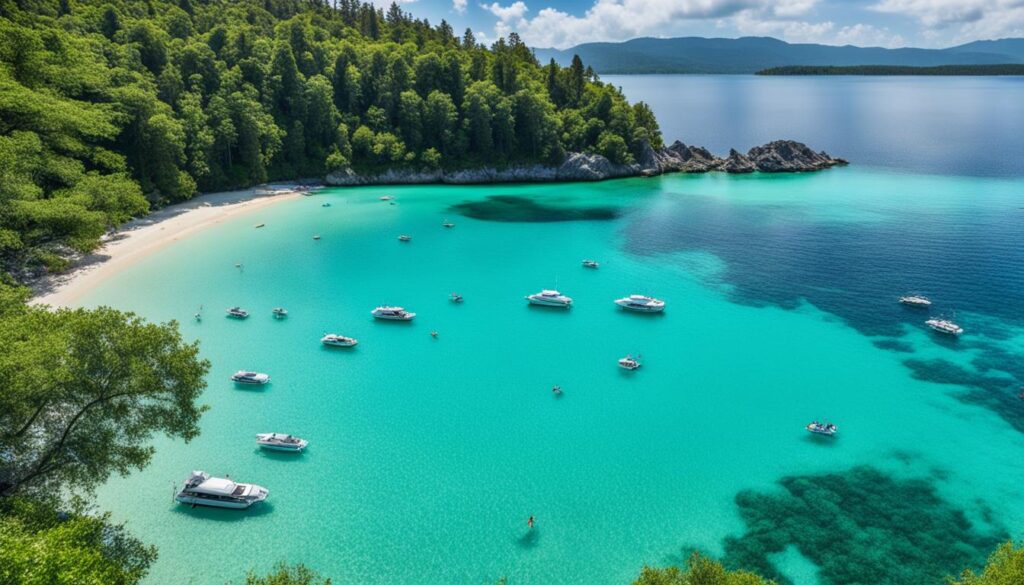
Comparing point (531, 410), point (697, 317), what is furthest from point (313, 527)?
point (697, 317)

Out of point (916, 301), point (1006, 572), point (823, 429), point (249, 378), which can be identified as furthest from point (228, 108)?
point (1006, 572)

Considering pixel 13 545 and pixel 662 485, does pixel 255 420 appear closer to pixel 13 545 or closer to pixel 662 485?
pixel 13 545

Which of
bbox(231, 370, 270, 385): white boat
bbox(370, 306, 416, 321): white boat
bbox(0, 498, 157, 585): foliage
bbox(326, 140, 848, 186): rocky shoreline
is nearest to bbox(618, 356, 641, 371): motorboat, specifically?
bbox(370, 306, 416, 321): white boat

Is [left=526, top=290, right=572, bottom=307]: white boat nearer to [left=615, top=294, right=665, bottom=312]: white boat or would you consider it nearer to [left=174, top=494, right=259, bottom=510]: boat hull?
[left=615, top=294, right=665, bottom=312]: white boat

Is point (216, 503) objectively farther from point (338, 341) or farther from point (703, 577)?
point (703, 577)

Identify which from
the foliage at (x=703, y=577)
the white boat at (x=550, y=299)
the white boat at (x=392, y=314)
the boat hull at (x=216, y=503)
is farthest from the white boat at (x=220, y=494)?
the white boat at (x=550, y=299)

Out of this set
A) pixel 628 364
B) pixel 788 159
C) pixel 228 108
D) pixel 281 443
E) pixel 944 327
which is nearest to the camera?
pixel 281 443
